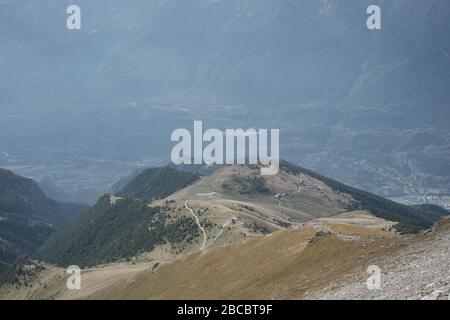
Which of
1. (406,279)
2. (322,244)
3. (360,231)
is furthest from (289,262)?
(406,279)

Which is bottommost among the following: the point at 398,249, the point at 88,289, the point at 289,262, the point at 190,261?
the point at 88,289

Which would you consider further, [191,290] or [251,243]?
[251,243]

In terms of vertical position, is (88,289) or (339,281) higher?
(339,281)

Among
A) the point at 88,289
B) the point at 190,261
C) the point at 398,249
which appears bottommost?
the point at 88,289

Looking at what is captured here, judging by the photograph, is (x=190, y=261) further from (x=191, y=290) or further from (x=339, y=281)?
(x=339, y=281)
